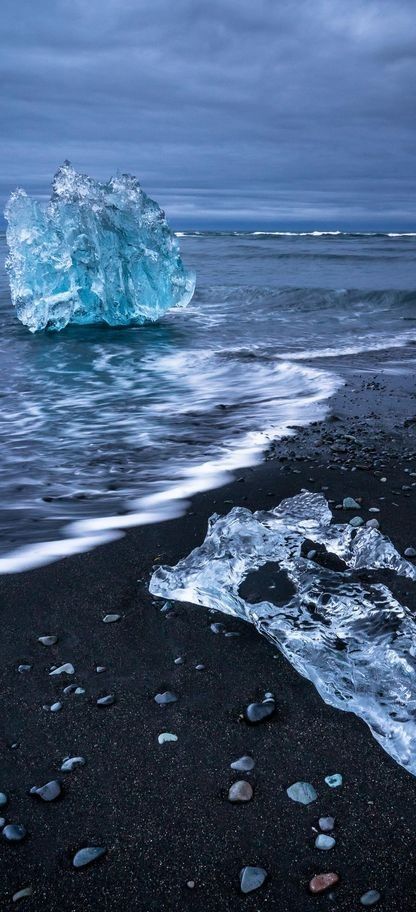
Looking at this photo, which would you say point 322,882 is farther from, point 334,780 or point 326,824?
point 334,780

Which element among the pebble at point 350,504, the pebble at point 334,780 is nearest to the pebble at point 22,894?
the pebble at point 334,780

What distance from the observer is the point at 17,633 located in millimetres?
2840

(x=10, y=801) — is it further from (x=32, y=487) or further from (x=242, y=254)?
(x=242, y=254)

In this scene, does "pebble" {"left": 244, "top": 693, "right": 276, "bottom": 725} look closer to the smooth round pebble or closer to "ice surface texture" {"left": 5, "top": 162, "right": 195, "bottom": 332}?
the smooth round pebble

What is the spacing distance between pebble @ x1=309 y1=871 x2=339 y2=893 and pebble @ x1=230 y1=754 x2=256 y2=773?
1.35 ft

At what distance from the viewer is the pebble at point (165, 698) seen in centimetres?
240

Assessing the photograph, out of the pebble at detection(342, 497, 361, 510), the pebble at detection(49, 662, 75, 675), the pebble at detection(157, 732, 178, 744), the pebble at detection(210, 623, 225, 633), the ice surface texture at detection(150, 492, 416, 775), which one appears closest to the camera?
the pebble at detection(157, 732, 178, 744)

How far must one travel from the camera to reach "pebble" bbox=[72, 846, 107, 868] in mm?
1790

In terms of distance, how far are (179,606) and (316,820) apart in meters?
1.28

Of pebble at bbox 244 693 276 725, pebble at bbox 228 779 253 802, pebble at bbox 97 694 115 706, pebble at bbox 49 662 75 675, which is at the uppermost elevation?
pebble at bbox 49 662 75 675

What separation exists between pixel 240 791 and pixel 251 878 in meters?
0.29

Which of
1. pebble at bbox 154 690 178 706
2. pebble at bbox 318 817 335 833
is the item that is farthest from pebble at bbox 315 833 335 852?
pebble at bbox 154 690 178 706

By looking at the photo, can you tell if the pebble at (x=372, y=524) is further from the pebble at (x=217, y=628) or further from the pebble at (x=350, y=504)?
the pebble at (x=217, y=628)

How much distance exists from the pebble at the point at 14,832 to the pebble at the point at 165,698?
2.16ft
